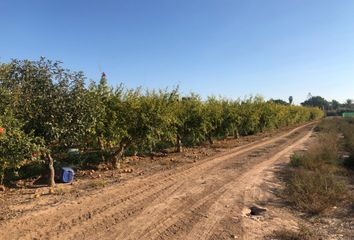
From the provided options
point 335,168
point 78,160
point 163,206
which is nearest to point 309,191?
point 163,206

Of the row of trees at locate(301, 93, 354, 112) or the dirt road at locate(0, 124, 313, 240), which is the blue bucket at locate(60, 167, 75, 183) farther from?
the row of trees at locate(301, 93, 354, 112)

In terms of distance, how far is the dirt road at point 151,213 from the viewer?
6.88m

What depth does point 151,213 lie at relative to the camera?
808cm

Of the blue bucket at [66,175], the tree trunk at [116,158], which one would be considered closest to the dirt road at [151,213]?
the blue bucket at [66,175]

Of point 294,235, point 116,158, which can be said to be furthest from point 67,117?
point 294,235

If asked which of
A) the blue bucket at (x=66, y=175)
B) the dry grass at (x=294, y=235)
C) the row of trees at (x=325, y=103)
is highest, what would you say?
the row of trees at (x=325, y=103)

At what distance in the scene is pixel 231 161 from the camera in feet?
53.2

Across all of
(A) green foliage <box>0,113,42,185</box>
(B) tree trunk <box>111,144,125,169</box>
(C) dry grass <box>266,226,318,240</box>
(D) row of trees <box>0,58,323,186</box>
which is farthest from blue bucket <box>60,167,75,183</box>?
(C) dry grass <box>266,226,318,240</box>

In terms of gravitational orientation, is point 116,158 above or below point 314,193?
above

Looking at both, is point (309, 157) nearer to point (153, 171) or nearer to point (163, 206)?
point (153, 171)

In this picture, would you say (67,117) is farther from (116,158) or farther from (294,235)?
(294,235)

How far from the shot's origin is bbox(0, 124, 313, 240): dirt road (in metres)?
6.88

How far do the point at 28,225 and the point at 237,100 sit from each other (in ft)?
78.5

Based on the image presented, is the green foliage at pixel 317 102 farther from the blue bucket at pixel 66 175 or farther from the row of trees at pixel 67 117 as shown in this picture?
the blue bucket at pixel 66 175
